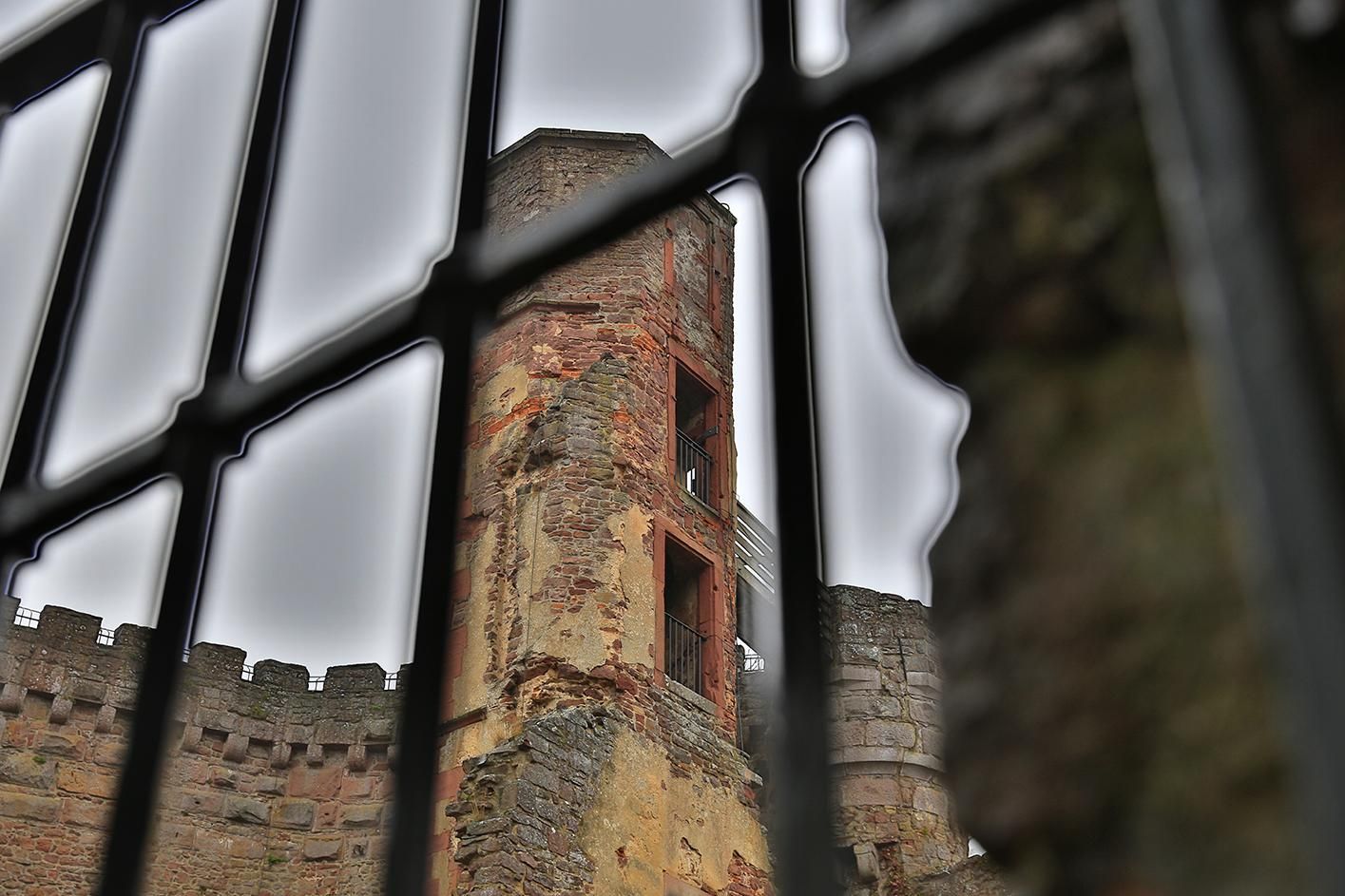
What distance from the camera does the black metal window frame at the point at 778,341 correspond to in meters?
0.72

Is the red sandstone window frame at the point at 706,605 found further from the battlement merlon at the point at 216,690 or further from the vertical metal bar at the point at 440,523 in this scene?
the vertical metal bar at the point at 440,523

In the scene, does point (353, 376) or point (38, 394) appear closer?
point (353, 376)

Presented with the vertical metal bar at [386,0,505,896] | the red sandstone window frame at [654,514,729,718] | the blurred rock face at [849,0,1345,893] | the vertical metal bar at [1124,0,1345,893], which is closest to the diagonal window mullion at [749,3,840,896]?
the blurred rock face at [849,0,1345,893]

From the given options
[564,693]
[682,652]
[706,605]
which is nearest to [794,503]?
[564,693]

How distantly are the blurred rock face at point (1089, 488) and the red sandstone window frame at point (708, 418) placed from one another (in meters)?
14.7

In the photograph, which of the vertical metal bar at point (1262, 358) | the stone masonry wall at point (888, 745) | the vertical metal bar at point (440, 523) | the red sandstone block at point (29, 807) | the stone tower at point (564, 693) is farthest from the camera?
the stone masonry wall at point (888, 745)

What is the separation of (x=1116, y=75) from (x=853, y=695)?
65.1 feet

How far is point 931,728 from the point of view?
2041cm

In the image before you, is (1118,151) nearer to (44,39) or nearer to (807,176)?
(807,176)

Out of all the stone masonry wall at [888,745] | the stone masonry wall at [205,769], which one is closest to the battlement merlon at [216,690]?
the stone masonry wall at [205,769]

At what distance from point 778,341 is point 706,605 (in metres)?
14.3

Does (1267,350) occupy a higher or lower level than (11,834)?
lower

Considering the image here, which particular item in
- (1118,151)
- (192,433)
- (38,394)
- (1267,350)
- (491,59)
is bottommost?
(1267,350)

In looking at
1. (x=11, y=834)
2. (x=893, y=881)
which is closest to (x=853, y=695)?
(x=893, y=881)
